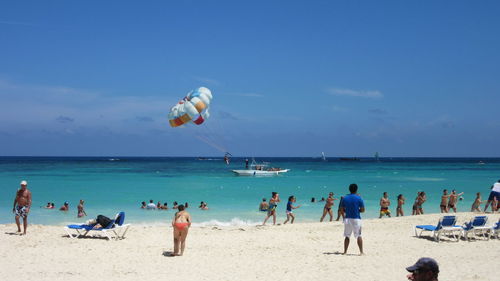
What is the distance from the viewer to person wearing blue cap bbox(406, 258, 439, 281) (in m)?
3.05

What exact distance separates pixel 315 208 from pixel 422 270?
20.7m

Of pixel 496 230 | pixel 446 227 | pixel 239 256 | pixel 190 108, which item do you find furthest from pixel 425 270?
pixel 190 108

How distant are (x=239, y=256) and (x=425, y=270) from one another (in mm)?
7373

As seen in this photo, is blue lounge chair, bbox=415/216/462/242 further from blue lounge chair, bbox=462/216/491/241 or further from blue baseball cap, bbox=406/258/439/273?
blue baseball cap, bbox=406/258/439/273

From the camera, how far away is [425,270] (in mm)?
3080

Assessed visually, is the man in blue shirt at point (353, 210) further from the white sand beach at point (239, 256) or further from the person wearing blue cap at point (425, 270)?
the person wearing blue cap at point (425, 270)

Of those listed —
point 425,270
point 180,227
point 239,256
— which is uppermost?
point 425,270

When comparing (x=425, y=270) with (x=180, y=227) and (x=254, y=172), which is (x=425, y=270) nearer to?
(x=180, y=227)

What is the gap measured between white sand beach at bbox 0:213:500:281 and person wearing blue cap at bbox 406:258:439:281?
208 inches

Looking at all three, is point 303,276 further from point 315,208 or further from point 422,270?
point 315,208

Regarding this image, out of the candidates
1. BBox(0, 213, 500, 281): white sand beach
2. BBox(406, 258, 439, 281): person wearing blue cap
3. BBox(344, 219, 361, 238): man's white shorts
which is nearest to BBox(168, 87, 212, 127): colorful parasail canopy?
BBox(0, 213, 500, 281): white sand beach

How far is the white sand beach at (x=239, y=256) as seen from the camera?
8.45 meters

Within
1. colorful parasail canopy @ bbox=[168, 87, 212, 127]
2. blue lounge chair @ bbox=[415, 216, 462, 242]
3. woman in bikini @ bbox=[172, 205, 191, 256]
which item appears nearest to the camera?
woman in bikini @ bbox=[172, 205, 191, 256]

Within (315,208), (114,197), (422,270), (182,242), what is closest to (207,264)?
(182,242)
